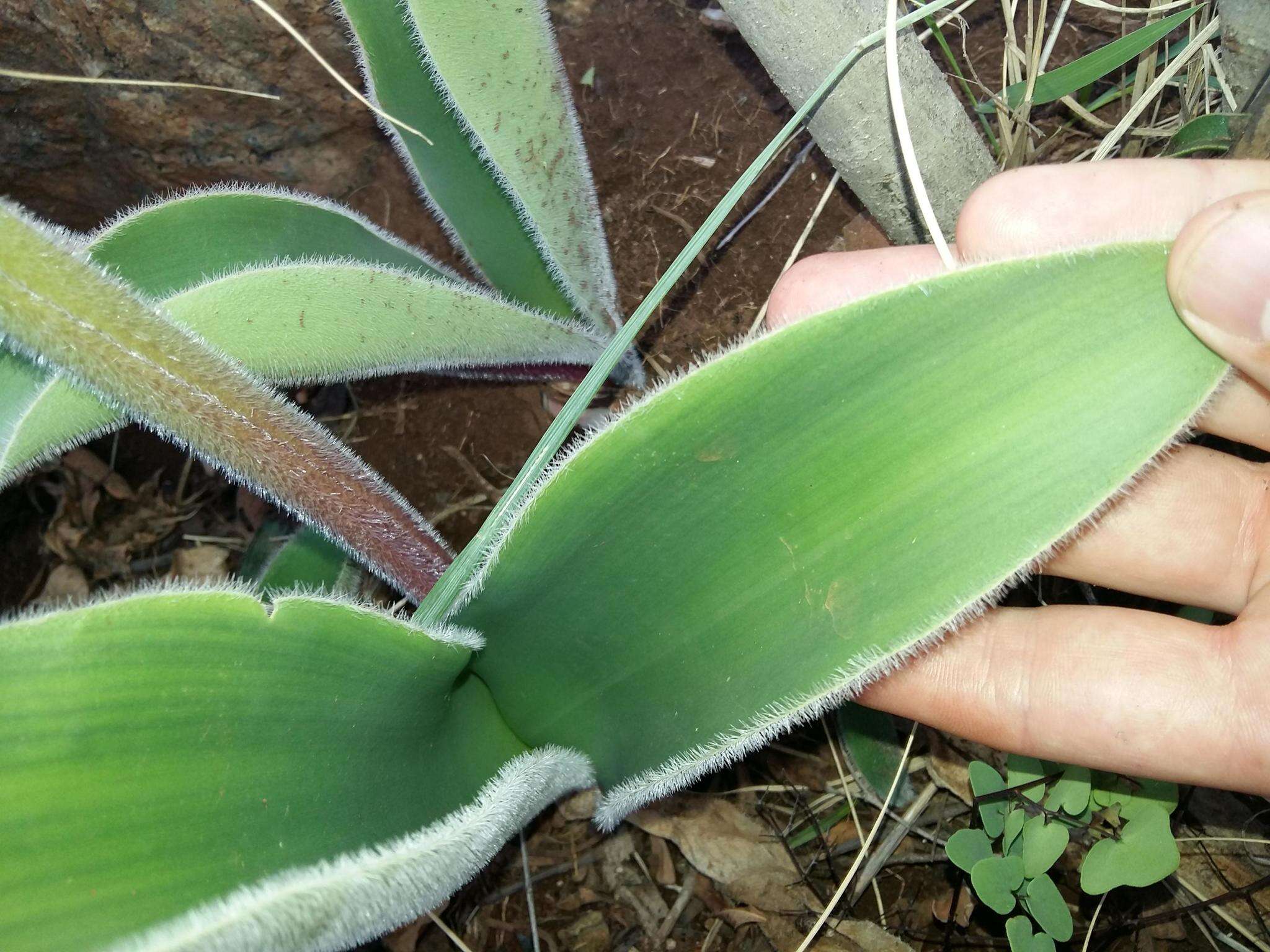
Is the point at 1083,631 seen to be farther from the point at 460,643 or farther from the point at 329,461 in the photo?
the point at 329,461

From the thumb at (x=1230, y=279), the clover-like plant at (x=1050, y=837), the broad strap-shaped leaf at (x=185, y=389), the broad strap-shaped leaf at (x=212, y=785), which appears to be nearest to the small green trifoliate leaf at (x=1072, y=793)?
the clover-like plant at (x=1050, y=837)

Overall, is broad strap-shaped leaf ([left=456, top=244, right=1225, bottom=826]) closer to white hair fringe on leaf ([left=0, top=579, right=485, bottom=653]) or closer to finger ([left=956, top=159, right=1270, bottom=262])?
white hair fringe on leaf ([left=0, top=579, right=485, bottom=653])

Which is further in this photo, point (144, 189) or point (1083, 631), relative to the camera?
point (144, 189)

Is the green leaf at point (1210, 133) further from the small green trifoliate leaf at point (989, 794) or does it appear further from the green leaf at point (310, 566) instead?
the green leaf at point (310, 566)

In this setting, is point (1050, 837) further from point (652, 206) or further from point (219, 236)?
point (219, 236)

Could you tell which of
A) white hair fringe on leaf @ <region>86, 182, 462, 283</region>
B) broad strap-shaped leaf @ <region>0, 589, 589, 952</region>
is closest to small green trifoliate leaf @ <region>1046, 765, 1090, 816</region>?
broad strap-shaped leaf @ <region>0, 589, 589, 952</region>

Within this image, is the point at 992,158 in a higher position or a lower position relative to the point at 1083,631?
higher

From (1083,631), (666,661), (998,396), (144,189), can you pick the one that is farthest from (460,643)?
(144,189)

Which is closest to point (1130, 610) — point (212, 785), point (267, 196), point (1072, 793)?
point (1072, 793)
